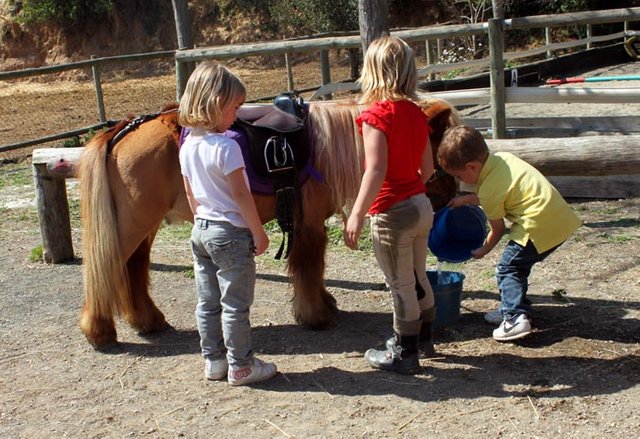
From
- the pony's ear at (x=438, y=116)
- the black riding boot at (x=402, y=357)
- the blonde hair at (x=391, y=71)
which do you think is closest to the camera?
the blonde hair at (x=391, y=71)

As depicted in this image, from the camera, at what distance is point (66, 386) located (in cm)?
388

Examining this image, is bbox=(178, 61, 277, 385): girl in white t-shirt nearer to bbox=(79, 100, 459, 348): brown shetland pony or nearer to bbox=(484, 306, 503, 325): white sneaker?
bbox=(79, 100, 459, 348): brown shetland pony

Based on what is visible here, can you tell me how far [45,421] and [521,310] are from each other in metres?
2.34

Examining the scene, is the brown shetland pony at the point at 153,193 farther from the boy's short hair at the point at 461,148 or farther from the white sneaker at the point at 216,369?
the white sneaker at the point at 216,369

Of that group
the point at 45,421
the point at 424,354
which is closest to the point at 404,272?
the point at 424,354

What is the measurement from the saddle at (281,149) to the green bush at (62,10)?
23.6 m

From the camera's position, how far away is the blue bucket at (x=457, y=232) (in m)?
4.16

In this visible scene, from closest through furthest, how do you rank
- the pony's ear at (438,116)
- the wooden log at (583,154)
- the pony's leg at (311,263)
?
1. the pony's ear at (438,116)
2. the pony's leg at (311,263)
3. the wooden log at (583,154)

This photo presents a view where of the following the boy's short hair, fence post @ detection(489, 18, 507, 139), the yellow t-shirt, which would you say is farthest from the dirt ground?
fence post @ detection(489, 18, 507, 139)

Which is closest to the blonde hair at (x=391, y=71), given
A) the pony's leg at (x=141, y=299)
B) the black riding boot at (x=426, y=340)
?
the black riding boot at (x=426, y=340)

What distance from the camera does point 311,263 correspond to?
4.22 metres

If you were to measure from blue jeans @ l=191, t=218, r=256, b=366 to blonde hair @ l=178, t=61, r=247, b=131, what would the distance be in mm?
477

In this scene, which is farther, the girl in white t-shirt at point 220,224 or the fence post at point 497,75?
the fence post at point 497,75

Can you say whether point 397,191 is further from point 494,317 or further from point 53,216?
point 53,216
